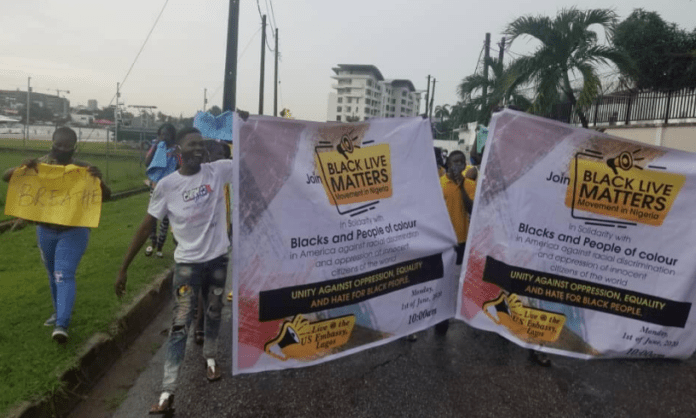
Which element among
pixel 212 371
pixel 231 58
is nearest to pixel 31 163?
pixel 212 371

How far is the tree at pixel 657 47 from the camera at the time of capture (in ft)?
62.9

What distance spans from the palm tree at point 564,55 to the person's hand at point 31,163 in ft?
34.5

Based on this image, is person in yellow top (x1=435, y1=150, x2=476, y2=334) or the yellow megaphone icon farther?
person in yellow top (x1=435, y1=150, x2=476, y2=334)

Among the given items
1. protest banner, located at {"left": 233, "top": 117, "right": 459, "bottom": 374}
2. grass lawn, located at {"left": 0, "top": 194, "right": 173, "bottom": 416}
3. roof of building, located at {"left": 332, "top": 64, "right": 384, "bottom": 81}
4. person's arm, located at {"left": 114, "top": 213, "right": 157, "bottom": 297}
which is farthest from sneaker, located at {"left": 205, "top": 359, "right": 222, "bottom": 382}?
roof of building, located at {"left": 332, "top": 64, "right": 384, "bottom": 81}

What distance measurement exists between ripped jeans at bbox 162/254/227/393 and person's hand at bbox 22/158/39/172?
1502 mm

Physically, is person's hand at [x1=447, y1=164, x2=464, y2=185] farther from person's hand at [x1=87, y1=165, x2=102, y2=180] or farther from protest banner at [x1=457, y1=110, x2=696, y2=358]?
person's hand at [x1=87, y1=165, x2=102, y2=180]

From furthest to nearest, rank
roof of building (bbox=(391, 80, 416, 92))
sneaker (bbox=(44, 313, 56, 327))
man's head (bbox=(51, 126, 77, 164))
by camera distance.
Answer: roof of building (bbox=(391, 80, 416, 92)) → sneaker (bbox=(44, 313, 56, 327)) → man's head (bbox=(51, 126, 77, 164))

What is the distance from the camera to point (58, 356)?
3828 mm

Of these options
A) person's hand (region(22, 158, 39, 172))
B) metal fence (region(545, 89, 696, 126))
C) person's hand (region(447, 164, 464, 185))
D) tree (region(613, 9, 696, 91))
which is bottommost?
person's hand (region(22, 158, 39, 172))

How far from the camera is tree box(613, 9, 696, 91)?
1917 centimetres

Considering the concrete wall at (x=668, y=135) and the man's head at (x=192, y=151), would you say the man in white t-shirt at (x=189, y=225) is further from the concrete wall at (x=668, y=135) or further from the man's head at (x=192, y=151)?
the concrete wall at (x=668, y=135)

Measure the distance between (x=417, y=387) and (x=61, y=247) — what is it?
2.87 m

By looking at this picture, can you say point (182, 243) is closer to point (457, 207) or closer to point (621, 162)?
point (457, 207)

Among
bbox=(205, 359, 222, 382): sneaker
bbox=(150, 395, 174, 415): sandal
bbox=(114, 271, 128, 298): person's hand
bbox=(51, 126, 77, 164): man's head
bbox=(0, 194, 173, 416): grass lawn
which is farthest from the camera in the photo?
bbox=(51, 126, 77, 164): man's head
